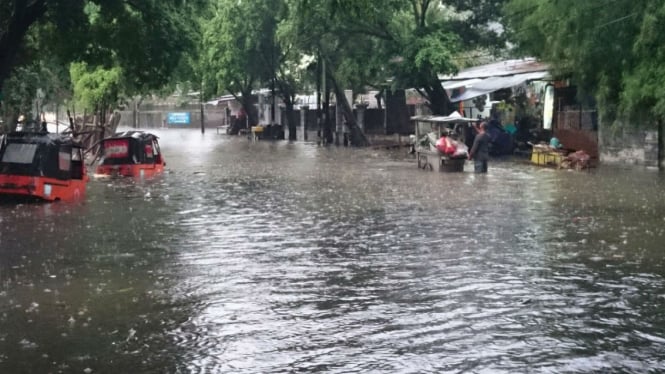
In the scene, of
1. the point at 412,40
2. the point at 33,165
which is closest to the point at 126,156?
the point at 33,165

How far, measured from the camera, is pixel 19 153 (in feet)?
59.9

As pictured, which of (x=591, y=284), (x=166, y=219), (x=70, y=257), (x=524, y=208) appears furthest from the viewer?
(x=524, y=208)

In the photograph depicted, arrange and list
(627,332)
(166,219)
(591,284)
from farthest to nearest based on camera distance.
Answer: (166,219), (591,284), (627,332)

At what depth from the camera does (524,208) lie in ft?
56.3

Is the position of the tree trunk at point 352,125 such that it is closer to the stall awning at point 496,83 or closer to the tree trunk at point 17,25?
the stall awning at point 496,83

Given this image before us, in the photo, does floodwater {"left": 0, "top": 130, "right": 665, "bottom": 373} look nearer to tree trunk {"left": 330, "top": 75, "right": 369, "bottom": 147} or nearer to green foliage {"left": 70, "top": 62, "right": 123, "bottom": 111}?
green foliage {"left": 70, "top": 62, "right": 123, "bottom": 111}

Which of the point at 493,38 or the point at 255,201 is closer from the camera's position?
the point at 255,201

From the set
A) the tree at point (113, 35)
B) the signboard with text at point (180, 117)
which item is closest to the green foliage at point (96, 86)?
the tree at point (113, 35)

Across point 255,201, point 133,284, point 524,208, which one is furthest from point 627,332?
point 255,201

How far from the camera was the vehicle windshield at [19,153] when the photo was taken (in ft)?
59.6

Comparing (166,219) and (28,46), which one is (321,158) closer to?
(28,46)

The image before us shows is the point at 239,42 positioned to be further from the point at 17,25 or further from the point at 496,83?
the point at 17,25

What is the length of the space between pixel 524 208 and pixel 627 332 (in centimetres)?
962

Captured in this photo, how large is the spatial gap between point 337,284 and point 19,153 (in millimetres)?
10762
